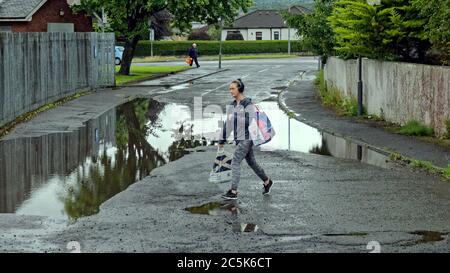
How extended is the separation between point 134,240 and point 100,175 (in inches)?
186

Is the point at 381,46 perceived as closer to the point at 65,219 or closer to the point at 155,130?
the point at 155,130

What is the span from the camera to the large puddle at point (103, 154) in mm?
11492

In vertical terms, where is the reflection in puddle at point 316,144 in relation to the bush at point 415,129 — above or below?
below

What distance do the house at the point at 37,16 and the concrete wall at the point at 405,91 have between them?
809 inches

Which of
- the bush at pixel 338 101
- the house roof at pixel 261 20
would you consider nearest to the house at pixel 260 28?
the house roof at pixel 261 20

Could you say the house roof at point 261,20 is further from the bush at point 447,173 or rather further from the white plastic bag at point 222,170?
the white plastic bag at point 222,170

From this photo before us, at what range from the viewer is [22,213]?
10.4 meters

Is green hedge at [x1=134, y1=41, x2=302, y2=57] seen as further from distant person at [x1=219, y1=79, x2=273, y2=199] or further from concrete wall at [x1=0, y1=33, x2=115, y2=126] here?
distant person at [x1=219, y1=79, x2=273, y2=199]

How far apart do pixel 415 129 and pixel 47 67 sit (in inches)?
488

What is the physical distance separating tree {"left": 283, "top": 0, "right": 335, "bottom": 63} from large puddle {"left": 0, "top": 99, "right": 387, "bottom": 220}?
5.03 m

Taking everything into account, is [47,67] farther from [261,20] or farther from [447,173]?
[261,20]

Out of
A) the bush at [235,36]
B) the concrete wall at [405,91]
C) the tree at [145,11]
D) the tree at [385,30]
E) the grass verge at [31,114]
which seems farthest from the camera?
the bush at [235,36]

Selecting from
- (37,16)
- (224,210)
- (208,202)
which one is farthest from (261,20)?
(224,210)
